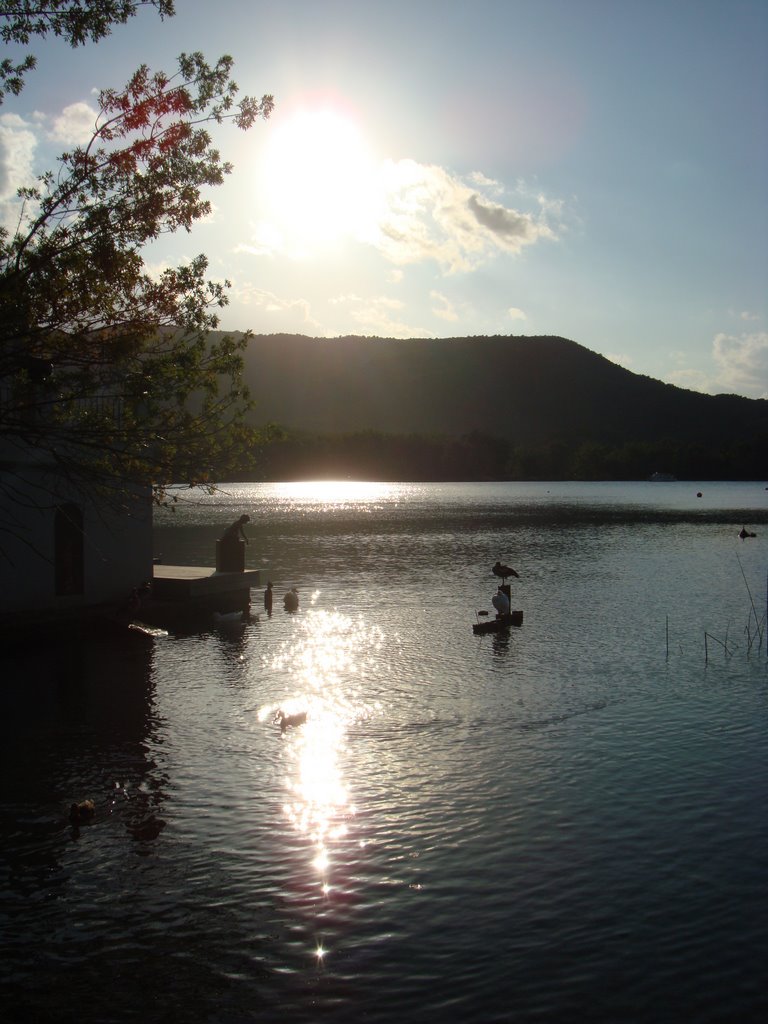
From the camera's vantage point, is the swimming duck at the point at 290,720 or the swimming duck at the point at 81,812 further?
the swimming duck at the point at 290,720

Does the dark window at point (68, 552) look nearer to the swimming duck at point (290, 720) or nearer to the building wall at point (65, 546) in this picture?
the building wall at point (65, 546)

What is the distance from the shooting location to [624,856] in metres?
12.2

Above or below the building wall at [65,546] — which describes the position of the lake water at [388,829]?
below

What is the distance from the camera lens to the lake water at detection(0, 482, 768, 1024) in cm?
908

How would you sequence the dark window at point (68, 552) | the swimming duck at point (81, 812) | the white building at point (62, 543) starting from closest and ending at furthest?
the swimming duck at point (81, 812) → the white building at point (62, 543) → the dark window at point (68, 552)

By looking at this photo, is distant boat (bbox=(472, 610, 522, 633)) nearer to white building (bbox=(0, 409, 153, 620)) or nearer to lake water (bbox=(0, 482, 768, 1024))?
lake water (bbox=(0, 482, 768, 1024))

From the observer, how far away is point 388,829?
43.0ft

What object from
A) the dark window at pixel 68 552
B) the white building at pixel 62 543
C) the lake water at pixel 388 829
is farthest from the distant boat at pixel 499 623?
the dark window at pixel 68 552

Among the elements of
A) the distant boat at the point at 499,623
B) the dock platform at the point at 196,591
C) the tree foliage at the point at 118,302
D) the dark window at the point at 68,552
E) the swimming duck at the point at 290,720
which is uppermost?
the tree foliage at the point at 118,302

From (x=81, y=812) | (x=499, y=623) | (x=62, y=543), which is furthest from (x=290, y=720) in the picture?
(x=499, y=623)

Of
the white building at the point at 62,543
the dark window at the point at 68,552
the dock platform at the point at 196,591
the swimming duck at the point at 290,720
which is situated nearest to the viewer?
the swimming duck at the point at 290,720

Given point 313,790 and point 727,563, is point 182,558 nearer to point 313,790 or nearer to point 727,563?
point 727,563

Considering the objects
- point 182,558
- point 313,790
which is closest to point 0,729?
point 313,790

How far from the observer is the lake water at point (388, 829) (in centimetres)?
908
